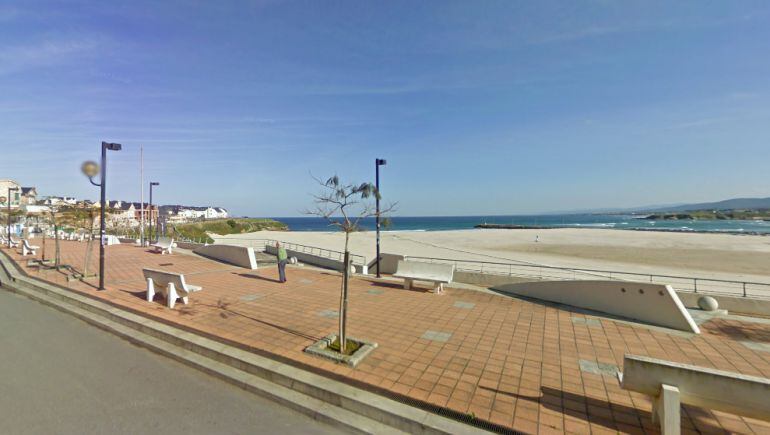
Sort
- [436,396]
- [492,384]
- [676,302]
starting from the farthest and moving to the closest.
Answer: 1. [676,302]
2. [492,384]
3. [436,396]

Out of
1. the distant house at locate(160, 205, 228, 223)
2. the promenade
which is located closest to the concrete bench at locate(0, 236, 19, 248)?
the promenade

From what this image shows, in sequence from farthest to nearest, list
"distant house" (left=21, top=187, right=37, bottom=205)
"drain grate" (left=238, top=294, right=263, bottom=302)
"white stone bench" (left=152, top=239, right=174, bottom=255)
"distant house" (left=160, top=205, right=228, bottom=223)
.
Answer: "distant house" (left=160, top=205, right=228, bottom=223)
"distant house" (left=21, top=187, right=37, bottom=205)
"white stone bench" (left=152, top=239, right=174, bottom=255)
"drain grate" (left=238, top=294, right=263, bottom=302)

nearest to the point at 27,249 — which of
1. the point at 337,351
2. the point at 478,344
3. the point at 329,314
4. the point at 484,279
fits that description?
the point at 329,314

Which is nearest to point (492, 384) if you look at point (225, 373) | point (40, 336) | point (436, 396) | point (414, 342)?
point (436, 396)

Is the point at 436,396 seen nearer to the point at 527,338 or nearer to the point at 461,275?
the point at 527,338

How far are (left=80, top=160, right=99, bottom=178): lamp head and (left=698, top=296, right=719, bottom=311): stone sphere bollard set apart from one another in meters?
17.0

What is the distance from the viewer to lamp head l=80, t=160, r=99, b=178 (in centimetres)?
938

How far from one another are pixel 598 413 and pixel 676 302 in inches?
190

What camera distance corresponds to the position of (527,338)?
633 centimetres

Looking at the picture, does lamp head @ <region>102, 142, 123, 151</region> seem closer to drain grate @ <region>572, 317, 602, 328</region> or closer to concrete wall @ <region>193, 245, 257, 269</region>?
concrete wall @ <region>193, 245, 257, 269</region>

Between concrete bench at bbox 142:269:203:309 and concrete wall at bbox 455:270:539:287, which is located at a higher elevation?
concrete bench at bbox 142:269:203:309

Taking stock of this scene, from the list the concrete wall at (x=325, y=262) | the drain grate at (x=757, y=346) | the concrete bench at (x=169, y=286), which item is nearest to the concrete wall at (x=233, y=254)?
the concrete wall at (x=325, y=262)

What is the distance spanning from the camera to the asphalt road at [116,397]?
12.3 ft

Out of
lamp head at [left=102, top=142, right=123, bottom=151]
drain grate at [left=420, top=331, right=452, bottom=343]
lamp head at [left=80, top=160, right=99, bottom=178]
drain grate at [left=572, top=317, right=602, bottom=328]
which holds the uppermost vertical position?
Answer: lamp head at [left=102, top=142, right=123, bottom=151]
